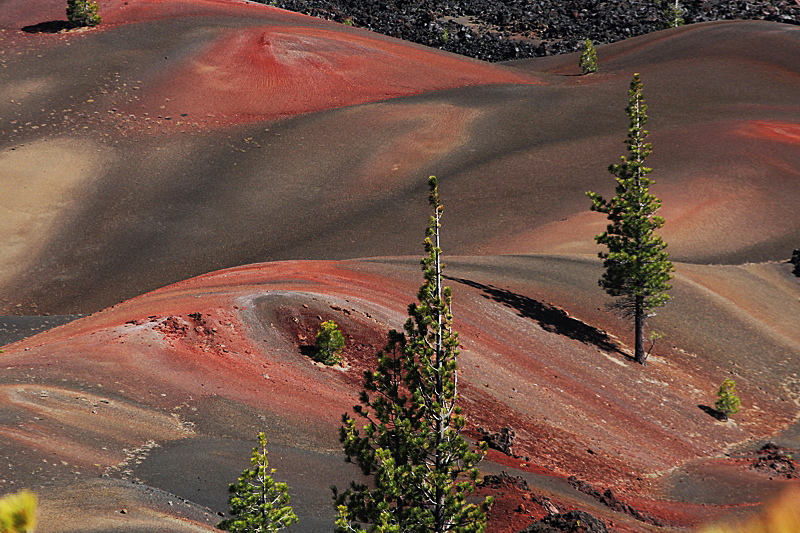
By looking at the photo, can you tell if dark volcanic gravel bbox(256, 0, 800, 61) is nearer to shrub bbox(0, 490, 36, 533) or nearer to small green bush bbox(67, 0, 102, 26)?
small green bush bbox(67, 0, 102, 26)

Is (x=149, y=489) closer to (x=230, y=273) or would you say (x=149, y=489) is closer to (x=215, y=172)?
(x=230, y=273)

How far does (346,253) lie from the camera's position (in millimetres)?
41375

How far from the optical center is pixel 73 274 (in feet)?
127

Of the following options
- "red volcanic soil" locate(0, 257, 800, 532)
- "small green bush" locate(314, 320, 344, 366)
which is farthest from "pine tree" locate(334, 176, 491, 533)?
"small green bush" locate(314, 320, 344, 366)

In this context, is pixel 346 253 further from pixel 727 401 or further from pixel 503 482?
pixel 503 482

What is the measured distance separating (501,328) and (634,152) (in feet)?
28.9

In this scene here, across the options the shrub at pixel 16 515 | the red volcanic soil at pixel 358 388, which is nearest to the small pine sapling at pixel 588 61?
the red volcanic soil at pixel 358 388

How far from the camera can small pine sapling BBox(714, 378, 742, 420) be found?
2830cm

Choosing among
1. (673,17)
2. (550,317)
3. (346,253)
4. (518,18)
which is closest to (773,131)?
(550,317)

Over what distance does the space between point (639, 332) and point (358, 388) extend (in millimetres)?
13856

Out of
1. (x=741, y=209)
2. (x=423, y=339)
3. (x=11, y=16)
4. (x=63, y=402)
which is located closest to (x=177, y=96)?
(x=11, y=16)

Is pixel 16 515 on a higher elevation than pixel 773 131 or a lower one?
higher

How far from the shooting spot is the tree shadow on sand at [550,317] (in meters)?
31.3

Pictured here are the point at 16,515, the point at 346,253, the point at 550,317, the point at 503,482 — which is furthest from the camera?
the point at 346,253
